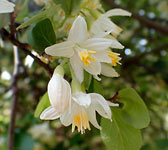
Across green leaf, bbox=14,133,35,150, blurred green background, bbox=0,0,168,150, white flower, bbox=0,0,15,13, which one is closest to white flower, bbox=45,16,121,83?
white flower, bbox=0,0,15,13

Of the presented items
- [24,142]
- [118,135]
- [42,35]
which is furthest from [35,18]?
[24,142]

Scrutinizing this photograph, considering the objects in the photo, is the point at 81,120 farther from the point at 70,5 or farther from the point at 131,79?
the point at 131,79

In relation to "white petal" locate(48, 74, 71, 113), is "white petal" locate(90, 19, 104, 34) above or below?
above

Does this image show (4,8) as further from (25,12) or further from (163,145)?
(163,145)

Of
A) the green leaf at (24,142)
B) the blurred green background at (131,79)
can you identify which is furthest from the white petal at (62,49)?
the blurred green background at (131,79)

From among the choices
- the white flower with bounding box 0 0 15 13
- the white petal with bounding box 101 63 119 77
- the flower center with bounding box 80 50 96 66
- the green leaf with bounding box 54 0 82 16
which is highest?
the white flower with bounding box 0 0 15 13

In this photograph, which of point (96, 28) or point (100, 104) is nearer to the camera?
point (100, 104)

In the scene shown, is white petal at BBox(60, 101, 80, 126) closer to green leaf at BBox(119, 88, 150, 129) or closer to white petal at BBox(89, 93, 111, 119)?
white petal at BBox(89, 93, 111, 119)
